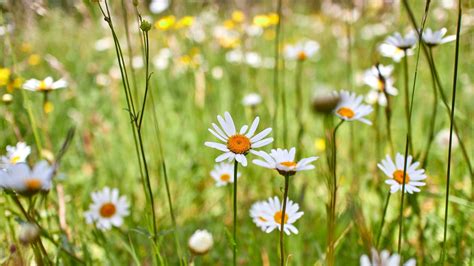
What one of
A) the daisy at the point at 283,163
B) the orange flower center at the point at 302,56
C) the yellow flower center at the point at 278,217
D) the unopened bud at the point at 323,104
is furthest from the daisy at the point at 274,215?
the orange flower center at the point at 302,56

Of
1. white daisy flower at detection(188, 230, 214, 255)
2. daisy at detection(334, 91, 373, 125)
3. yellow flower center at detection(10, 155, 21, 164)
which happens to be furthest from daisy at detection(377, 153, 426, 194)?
yellow flower center at detection(10, 155, 21, 164)

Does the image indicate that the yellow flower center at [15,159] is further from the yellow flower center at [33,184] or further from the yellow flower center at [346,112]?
the yellow flower center at [346,112]

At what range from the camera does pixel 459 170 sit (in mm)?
1298

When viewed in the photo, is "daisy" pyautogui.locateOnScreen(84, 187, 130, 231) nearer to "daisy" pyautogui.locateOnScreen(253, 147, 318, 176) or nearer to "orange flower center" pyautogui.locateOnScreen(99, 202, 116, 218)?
"orange flower center" pyautogui.locateOnScreen(99, 202, 116, 218)

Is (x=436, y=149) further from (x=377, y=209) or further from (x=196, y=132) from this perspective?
(x=196, y=132)

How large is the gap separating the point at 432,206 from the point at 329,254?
31.2 inches

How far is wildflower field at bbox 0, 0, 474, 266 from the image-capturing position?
69 cm

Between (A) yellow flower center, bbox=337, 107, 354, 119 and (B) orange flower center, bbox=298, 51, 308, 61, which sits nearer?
(A) yellow flower center, bbox=337, 107, 354, 119

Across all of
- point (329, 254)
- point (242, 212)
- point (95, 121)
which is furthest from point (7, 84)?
point (329, 254)

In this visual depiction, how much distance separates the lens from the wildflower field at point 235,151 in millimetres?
691

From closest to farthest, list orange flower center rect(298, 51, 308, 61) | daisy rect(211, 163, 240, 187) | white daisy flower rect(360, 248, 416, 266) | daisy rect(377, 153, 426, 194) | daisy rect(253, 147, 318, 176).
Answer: white daisy flower rect(360, 248, 416, 266)
daisy rect(253, 147, 318, 176)
daisy rect(377, 153, 426, 194)
daisy rect(211, 163, 240, 187)
orange flower center rect(298, 51, 308, 61)

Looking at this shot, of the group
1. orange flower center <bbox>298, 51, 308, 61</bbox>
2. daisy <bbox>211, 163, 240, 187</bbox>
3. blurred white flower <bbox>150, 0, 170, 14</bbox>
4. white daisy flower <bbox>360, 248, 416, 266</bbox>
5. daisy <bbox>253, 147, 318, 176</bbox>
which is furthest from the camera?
blurred white flower <bbox>150, 0, 170, 14</bbox>

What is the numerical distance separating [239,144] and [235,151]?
0.7 inches

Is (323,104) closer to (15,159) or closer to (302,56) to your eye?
(15,159)
